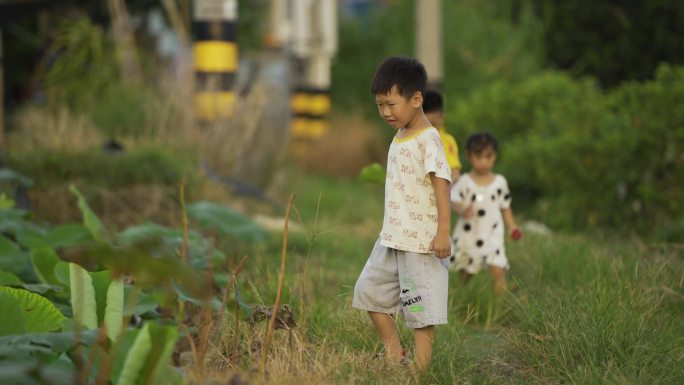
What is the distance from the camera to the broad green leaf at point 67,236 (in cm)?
614

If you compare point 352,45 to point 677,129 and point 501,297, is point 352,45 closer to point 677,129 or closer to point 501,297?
point 677,129

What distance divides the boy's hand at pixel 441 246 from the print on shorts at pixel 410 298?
0.15 m

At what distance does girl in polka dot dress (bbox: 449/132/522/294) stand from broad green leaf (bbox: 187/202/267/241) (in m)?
1.12

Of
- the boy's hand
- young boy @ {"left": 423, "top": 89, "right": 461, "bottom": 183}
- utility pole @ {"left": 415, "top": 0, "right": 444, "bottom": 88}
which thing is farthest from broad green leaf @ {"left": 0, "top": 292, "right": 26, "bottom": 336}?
utility pole @ {"left": 415, "top": 0, "right": 444, "bottom": 88}

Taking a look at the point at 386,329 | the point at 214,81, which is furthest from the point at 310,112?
the point at 386,329

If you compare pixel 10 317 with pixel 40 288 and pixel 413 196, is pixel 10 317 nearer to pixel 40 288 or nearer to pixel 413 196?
pixel 40 288

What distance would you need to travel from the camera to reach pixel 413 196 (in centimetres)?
442

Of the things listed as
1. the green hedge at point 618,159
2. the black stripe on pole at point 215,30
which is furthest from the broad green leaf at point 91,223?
the black stripe on pole at point 215,30

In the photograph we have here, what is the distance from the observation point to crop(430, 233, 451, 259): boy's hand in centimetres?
429

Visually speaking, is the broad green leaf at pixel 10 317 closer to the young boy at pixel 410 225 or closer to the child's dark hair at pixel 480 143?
the young boy at pixel 410 225

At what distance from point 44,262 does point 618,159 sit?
4978mm

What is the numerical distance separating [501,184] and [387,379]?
8.44ft

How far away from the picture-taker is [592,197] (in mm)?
9172

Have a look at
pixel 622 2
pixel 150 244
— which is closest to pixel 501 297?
pixel 150 244
